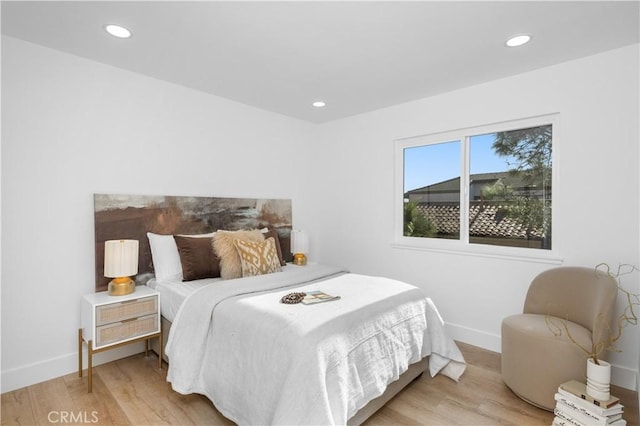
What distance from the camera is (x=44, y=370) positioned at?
97.1 inches

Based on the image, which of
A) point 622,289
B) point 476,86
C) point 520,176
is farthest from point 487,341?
point 476,86

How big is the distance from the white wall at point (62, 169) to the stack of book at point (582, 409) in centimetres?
324

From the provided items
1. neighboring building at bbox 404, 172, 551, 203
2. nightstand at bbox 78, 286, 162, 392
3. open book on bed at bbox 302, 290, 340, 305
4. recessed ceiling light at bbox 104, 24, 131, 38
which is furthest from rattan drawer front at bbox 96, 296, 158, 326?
neighboring building at bbox 404, 172, 551, 203

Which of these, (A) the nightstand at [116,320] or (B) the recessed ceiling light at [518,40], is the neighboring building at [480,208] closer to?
(B) the recessed ceiling light at [518,40]

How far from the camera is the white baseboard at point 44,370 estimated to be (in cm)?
232

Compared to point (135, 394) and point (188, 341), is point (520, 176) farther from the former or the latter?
point (135, 394)

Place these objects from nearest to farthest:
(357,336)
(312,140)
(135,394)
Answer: (357,336) < (135,394) < (312,140)

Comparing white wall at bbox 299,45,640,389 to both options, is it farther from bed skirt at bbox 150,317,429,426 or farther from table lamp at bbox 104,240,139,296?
table lamp at bbox 104,240,139,296

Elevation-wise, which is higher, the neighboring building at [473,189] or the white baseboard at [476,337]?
the neighboring building at [473,189]

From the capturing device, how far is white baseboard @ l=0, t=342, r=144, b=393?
7.61 feet

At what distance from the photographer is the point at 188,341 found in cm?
216

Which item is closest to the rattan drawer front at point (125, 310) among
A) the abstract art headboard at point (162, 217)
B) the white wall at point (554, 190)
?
the abstract art headboard at point (162, 217)

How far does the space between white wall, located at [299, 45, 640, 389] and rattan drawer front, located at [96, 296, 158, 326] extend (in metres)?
2.34

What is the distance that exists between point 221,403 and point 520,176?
3057 millimetres
